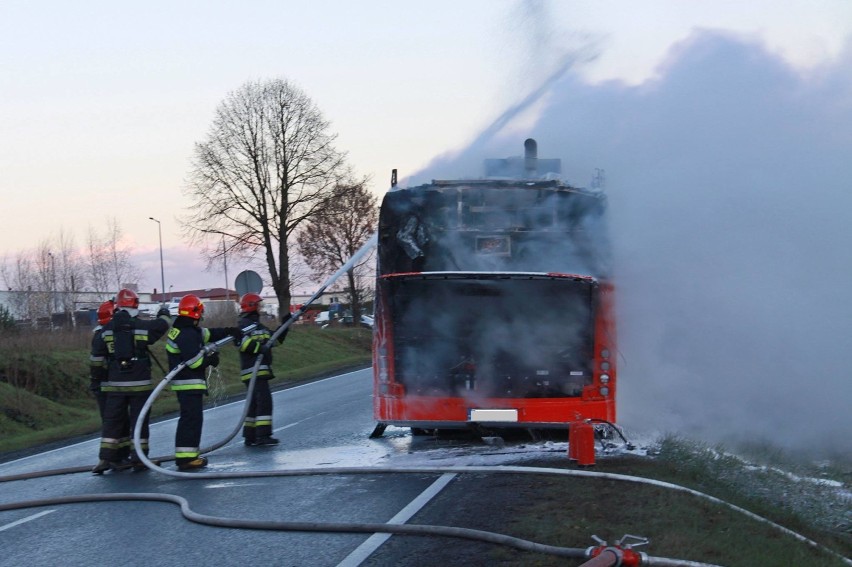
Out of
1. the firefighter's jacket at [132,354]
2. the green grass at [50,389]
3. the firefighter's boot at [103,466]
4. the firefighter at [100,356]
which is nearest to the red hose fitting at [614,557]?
the firefighter's jacket at [132,354]

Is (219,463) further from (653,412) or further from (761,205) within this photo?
(761,205)

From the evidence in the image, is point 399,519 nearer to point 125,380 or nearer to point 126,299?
point 125,380

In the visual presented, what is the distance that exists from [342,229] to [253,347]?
3251 centimetres

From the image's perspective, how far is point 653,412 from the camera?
12.4m

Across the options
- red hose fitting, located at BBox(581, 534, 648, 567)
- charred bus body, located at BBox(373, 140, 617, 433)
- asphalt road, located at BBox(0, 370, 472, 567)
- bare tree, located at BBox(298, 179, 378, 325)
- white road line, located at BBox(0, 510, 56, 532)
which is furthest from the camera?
bare tree, located at BBox(298, 179, 378, 325)

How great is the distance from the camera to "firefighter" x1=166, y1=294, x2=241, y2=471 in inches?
399

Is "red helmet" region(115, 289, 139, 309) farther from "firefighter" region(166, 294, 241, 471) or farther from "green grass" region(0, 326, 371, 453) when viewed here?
"green grass" region(0, 326, 371, 453)

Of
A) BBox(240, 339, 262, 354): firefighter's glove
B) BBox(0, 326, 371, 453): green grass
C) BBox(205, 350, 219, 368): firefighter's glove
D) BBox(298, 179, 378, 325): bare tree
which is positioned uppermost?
BBox(298, 179, 378, 325): bare tree

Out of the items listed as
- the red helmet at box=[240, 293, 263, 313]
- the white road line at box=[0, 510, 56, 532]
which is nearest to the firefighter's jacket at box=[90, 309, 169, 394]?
the red helmet at box=[240, 293, 263, 313]

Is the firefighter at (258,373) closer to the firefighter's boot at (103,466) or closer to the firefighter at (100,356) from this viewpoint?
the firefighter at (100,356)

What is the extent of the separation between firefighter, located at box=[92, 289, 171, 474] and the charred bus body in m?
2.66

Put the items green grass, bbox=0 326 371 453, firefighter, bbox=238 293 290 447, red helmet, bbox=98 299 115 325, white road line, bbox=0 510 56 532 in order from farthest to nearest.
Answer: green grass, bbox=0 326 371 453 < firefighter, bbox=238 293 290 447 < red helmet, bbox=98 299 115 325 < white road line, bbox=0 510 56 532

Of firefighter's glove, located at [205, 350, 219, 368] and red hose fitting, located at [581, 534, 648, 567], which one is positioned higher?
firefighter's glove, located at [205, 350, 219, 368]

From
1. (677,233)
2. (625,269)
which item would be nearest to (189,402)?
(625,269)
